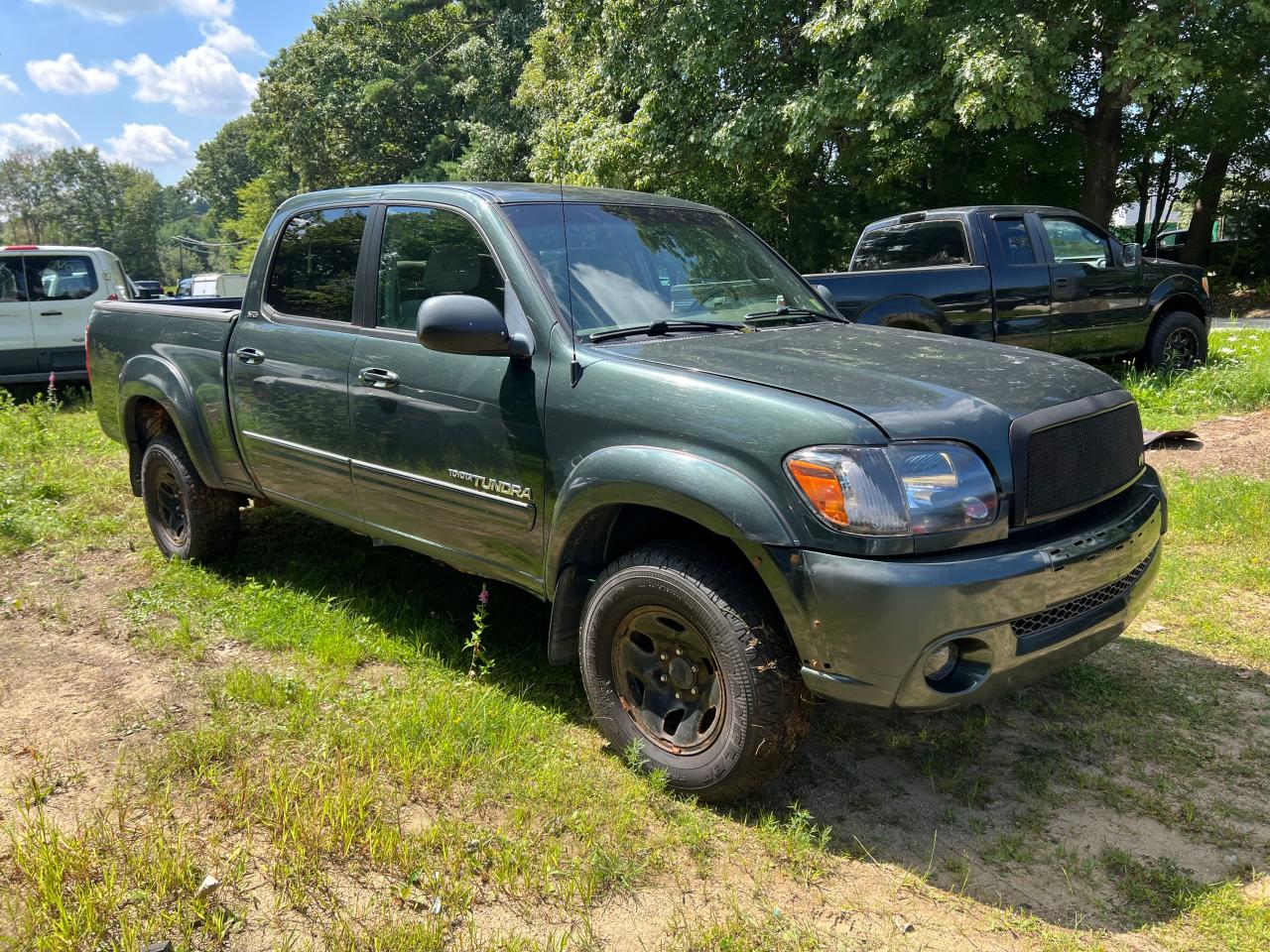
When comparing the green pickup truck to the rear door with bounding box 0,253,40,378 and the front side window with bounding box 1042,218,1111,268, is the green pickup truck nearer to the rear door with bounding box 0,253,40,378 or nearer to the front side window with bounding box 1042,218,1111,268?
the front side window with bounding box 1042,218,1111,268

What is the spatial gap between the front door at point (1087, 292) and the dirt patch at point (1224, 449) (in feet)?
4.60

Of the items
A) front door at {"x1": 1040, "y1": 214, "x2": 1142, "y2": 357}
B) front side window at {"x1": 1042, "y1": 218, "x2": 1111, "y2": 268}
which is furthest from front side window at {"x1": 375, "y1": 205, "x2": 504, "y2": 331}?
front side window at {"x1": 1042, "y1": 218, "x2": 1111, "y2": 268}

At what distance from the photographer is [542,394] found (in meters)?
3.42

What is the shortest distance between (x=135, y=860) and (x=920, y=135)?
18.1 metres

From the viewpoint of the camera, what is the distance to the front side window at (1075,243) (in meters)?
9.28

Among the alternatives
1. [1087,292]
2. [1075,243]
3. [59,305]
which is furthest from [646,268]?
[59,305]

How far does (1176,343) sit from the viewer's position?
10062 mm

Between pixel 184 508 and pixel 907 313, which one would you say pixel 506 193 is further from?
pixel 907 313

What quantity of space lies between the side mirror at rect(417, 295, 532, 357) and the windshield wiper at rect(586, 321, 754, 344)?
1.10 feet

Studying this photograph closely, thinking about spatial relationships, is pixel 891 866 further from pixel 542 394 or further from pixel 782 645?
pixel 542 394

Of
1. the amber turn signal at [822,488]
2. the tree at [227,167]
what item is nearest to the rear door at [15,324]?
the amber turn signal at [822,488]

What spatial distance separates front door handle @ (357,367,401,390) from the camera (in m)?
3.92

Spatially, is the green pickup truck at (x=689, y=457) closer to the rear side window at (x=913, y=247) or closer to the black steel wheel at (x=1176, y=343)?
the rear side window at (x=913, y=247)

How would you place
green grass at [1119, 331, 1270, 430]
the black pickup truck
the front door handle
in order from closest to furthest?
1. the front door handle
2. the black pickup truck
3. green grass at [1119, 331, 1270, 430]
